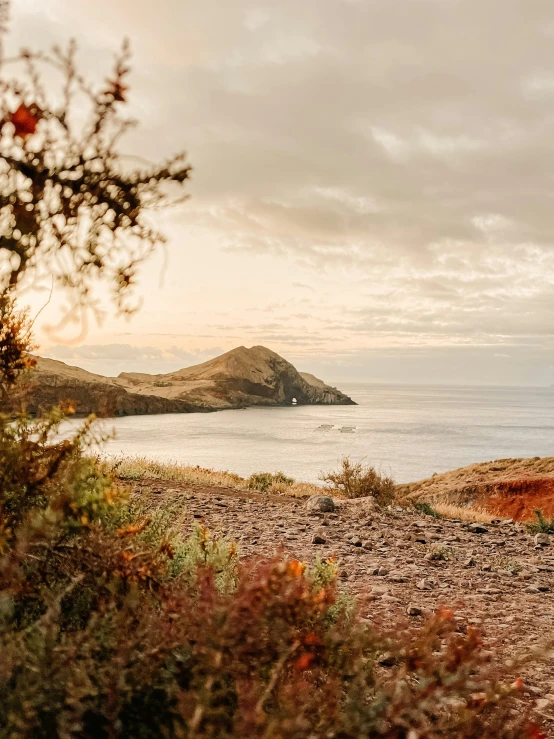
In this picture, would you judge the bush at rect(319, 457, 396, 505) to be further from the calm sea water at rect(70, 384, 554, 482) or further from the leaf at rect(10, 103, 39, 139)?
the calm sea water at rect(70, 384, 554, 482)

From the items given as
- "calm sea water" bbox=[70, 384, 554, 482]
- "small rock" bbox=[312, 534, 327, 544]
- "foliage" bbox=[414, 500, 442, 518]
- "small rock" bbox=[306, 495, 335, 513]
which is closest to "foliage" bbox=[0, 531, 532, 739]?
"small rock" bbox=[312, 534, 327, 544]

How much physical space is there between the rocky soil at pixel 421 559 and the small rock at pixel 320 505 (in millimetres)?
155

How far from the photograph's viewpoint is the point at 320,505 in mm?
10164

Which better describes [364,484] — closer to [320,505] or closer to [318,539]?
[320,505]

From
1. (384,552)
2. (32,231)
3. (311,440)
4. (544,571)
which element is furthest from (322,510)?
(311,440)

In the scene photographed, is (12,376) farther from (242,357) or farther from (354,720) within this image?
(242,357)

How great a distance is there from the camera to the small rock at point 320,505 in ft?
33.0

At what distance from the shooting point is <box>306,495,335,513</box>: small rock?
10.1 meters

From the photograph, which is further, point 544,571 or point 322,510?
point 322,510

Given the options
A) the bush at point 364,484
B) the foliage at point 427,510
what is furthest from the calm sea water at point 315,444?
the foliage at point 427,510

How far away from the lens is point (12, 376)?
306cm

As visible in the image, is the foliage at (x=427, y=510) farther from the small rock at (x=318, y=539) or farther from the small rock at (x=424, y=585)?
the small rock at (x=424, y=585)

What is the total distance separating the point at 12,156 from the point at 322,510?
855 cm

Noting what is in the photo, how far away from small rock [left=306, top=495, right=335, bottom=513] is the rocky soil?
15cm
